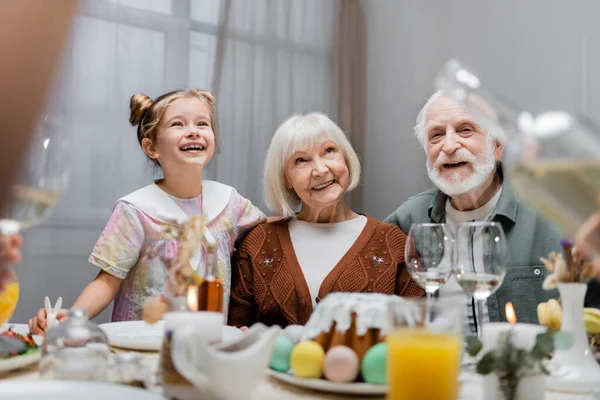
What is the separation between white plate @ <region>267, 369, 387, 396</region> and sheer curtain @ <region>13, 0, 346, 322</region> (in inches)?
78.6

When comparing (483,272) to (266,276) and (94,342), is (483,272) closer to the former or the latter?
(94,342)

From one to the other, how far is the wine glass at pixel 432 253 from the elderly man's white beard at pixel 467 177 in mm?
932

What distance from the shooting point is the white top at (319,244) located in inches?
73.6

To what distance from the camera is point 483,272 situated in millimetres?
1112

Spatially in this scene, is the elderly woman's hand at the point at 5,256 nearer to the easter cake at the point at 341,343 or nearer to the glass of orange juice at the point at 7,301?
the glass of orange juice at the point at 7,301

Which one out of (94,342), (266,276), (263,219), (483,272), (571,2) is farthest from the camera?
(571,2)

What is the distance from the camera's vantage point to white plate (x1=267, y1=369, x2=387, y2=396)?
0.85 meters

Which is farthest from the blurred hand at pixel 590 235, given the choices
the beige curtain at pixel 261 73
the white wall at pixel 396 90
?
the white wall at pixel 396 90

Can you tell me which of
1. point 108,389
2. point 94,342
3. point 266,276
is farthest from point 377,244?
point 108,389

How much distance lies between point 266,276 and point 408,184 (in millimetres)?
1954

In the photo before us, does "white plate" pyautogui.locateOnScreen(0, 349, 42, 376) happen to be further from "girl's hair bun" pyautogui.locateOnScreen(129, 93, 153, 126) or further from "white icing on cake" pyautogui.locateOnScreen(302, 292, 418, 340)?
"girl's hair bun" pyautogui.locateOnScreen(129, 93, 153, 126)

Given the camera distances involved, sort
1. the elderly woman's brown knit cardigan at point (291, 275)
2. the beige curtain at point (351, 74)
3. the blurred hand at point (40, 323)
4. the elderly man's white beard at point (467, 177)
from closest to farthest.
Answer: the blurred hand at point (40, 323) < the elderly woman's brown knit cardigan at point (291, 275) < the elderly man's white beard at point (467, 177) < the beige curtain at point (351, 74)

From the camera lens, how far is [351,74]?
12.2 ft

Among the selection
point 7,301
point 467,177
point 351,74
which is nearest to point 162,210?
point 7,301
